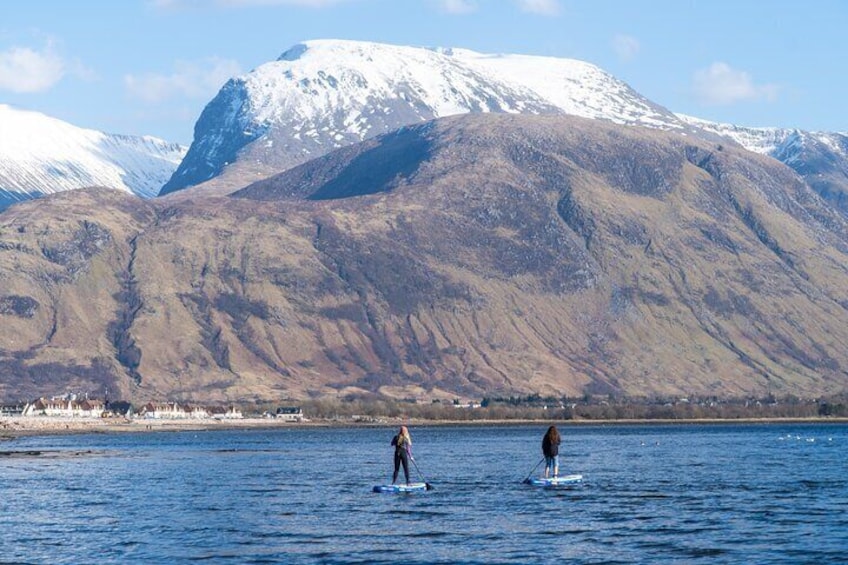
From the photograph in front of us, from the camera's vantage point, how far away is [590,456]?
143375 millimetres

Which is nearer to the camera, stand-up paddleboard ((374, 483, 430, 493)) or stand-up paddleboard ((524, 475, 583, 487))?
stand-up paddleboard ((374, 483, 430, 493))

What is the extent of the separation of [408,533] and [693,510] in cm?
1681

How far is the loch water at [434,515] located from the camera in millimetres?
62031

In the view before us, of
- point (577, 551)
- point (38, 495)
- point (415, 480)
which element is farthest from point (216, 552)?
point (415, 480)

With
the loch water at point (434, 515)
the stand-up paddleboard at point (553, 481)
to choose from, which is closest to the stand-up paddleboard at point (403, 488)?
the loch water at point (434, 515)

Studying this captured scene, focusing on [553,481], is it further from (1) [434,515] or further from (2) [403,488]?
(1) [434,515]

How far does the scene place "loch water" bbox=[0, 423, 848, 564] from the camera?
62.0m

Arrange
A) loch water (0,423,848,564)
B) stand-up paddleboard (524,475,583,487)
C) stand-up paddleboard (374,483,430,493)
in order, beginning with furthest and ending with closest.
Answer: stand-up paddleboard (524,475,583,487) < stand-up paddleboard (374,483,430,493) < loch water (0,423,848,564)

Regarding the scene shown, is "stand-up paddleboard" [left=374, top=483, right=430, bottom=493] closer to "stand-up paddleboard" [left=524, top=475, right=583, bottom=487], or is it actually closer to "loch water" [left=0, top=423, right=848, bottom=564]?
Answer: "loch water" [left=0, top=423, right=848, bottom=564]

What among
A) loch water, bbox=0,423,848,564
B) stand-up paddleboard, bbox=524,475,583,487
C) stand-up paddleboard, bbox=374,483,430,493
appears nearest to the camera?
loch water, bbox=0,423,848,564

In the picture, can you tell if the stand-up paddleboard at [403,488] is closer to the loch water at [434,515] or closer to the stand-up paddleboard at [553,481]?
the loch water at [434,515]

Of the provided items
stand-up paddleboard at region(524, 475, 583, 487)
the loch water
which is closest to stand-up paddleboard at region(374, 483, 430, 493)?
the loch water

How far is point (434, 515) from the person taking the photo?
7619 centimetres

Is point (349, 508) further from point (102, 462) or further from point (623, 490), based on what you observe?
point (102, 462)
